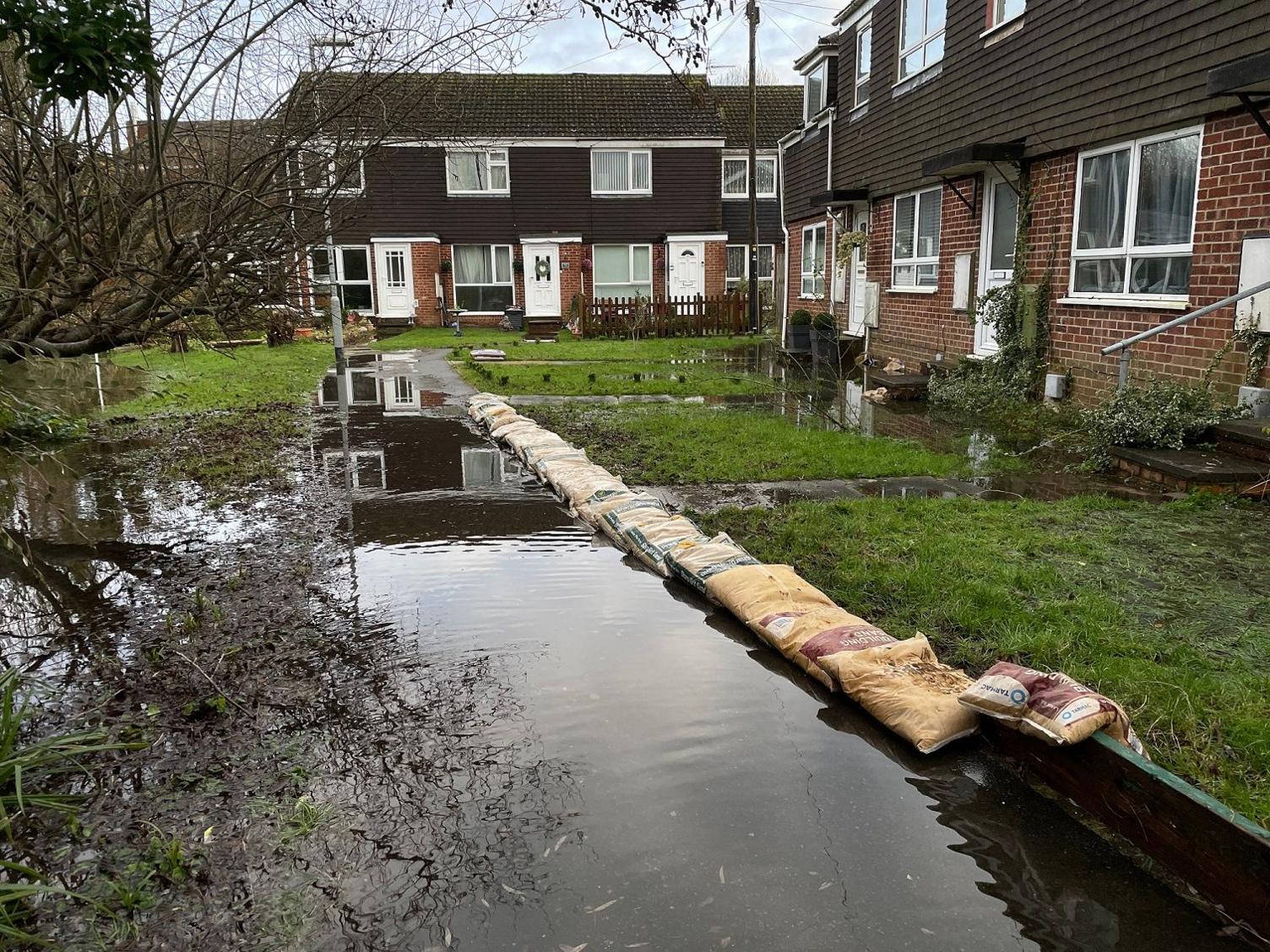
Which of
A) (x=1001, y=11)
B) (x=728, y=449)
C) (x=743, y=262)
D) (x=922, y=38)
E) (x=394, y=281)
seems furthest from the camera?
(x=743, y=262)

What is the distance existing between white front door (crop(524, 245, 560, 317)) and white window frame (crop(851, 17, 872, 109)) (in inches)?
524

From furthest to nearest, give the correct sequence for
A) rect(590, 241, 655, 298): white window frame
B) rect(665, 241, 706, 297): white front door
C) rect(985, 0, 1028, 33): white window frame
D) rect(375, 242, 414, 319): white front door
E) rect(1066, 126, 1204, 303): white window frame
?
rect(590, 241, 655, 298): white window frame, rect(665, 241, 706, 297): white front door, rect(375, 242, 414, 319): white front door, rect(985, 0, 1028, 33): white window frame, rect(1066, 126, 1204, 303): white window frame

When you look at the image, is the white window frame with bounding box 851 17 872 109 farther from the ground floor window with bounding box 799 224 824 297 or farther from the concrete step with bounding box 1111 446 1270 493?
A: the concrete step with bounding box 1111 446 1270 493

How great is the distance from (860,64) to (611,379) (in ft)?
27.4

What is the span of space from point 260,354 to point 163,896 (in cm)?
1916

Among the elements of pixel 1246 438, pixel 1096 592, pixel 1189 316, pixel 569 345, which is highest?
pixel 1189 316

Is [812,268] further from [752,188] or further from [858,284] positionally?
[752,188]

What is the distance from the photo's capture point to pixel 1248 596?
4773 mm

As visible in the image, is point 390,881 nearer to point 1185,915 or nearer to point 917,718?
point 917,718

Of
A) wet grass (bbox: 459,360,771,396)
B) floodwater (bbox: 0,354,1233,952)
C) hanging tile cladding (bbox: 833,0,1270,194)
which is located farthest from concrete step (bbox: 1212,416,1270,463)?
wet grass (bbox: 459,360,771,396)

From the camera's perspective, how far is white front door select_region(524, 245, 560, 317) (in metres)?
29.4

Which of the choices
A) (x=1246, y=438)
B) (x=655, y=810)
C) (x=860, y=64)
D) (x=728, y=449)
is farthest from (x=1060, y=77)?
(x=655, y=810)

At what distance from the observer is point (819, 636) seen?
13.9ft

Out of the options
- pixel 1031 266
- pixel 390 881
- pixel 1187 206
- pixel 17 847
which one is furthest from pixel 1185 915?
pixel 1031 266
